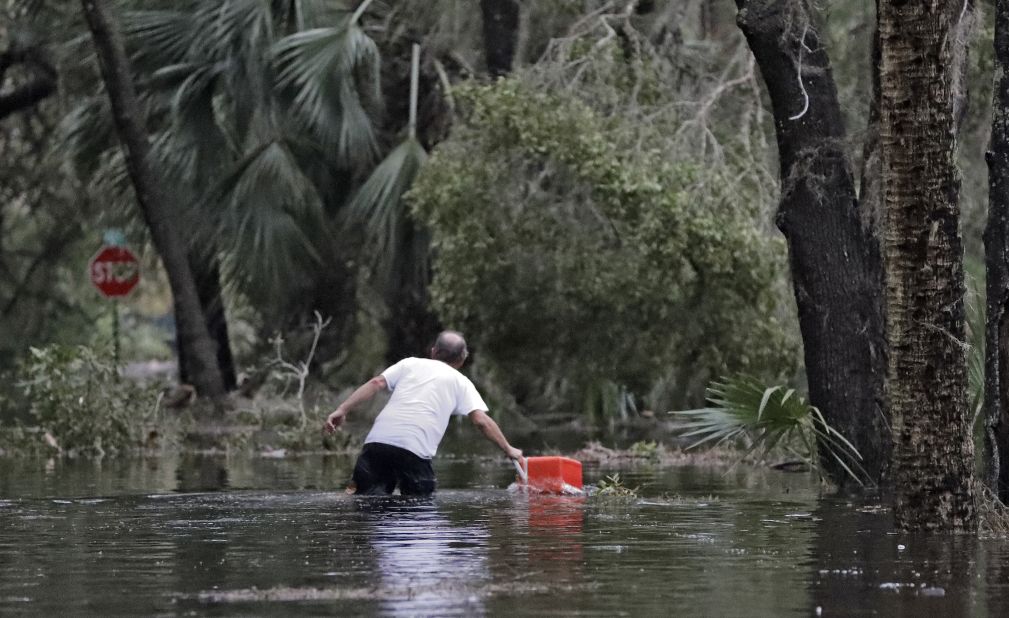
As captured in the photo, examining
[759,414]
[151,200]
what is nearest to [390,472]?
Answer: [759,414]

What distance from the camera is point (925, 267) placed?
11984 millimetres

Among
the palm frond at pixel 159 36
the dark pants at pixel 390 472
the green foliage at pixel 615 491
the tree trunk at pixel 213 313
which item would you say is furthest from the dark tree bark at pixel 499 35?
the dark pants at pixel 390 472

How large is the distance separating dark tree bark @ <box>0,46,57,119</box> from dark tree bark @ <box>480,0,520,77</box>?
973cm

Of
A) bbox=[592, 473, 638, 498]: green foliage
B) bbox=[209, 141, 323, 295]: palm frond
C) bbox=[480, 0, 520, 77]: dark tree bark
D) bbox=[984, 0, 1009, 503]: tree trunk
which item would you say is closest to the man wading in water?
bbox=[592, 473, 638, 498]: green foliage

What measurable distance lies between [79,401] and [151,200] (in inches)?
199

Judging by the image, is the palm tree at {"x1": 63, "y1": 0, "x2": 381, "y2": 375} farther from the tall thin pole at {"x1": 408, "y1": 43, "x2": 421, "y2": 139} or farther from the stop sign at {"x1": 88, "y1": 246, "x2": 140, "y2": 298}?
the stop sign at {"x1": 88, "y1": 246, "x2": 140, "y2": 298}

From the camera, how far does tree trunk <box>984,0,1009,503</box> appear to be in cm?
1328

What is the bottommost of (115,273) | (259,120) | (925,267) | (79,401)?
(79,401)

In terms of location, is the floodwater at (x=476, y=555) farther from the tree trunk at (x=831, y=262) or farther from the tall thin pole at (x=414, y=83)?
the tall thin pole at (x=414, y=83)

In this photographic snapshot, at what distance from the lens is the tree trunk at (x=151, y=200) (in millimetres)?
27078

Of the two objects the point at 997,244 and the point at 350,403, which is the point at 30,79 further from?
the point at 997,244

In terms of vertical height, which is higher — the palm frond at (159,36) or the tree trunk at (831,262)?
the palm frond at (159,36)

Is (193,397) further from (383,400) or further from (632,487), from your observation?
(632,487)

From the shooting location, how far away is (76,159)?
31359 millimetres
